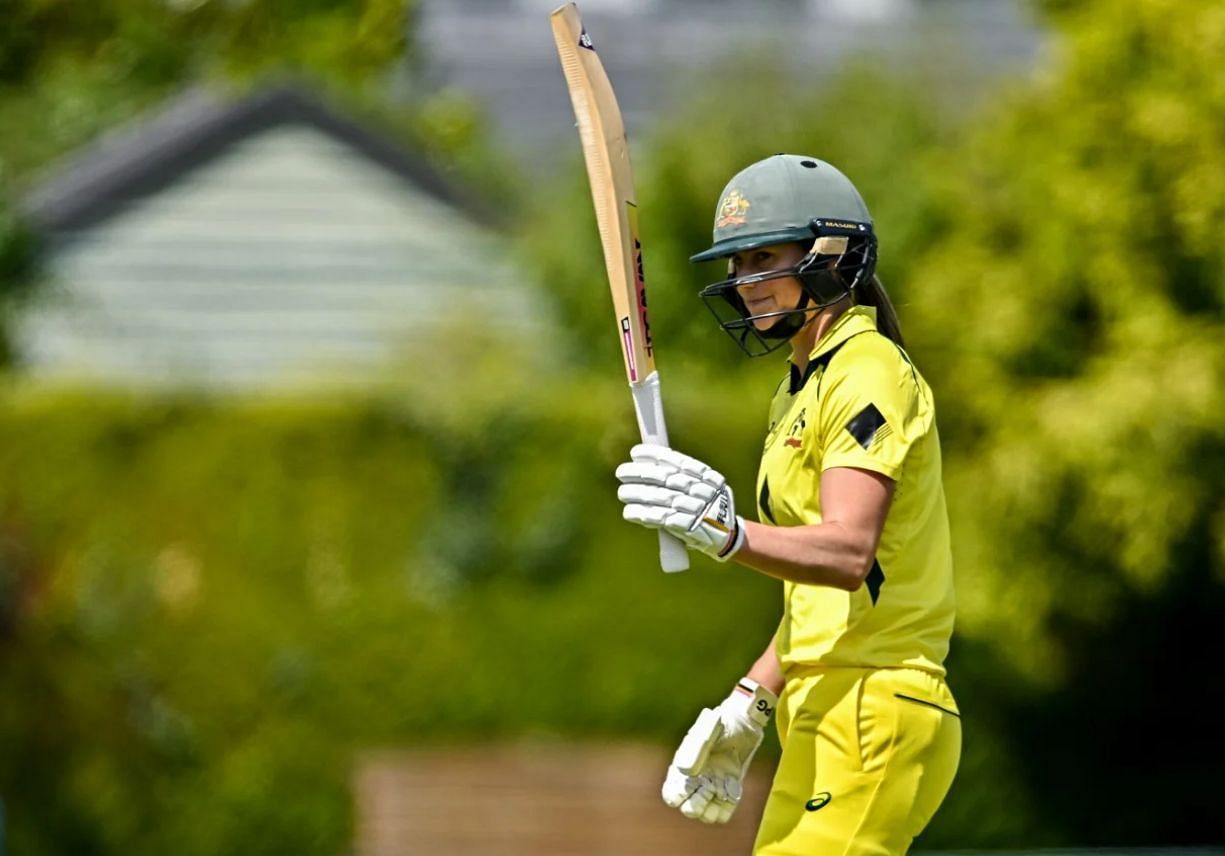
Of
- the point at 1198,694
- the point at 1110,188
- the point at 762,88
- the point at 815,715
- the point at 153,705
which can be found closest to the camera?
the point at 815,715

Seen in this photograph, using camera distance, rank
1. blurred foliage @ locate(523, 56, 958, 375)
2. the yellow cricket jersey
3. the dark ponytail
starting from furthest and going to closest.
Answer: blurred foliage @ locate(523, 56, 958, 375)
the dark ponytail
the yellow cricket jersey

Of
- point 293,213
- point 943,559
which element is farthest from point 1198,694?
point 943,559

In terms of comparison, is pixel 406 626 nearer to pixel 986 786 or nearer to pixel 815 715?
pixel 986 786

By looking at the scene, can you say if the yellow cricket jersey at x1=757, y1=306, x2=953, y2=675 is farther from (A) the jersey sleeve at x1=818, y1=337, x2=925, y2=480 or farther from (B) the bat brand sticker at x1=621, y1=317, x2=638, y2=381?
(B) the bat brand sticker at x1=621, y1=317, x2=638, y2=381

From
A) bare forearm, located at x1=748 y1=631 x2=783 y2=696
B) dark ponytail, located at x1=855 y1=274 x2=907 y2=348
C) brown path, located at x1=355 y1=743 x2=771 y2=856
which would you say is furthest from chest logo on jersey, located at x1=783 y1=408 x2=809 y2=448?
brown path, located at x1=355 y1=743 x2=771 y2=856

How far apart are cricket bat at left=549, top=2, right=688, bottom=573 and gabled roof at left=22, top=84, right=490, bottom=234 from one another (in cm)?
994

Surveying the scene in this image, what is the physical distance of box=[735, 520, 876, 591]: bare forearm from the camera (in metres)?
3.76

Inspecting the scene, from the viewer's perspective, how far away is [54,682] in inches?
404

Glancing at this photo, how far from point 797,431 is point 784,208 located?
0.43m

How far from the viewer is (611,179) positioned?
4.14m

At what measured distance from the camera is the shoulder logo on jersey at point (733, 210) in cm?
408

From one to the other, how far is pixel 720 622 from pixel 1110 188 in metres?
2.82

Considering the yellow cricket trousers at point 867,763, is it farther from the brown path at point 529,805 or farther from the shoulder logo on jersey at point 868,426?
the brown path at point 529,805

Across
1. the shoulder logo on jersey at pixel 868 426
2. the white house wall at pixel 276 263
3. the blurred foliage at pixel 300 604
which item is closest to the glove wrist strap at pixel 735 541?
the shoulder logo on jersey at pixel 868 426
